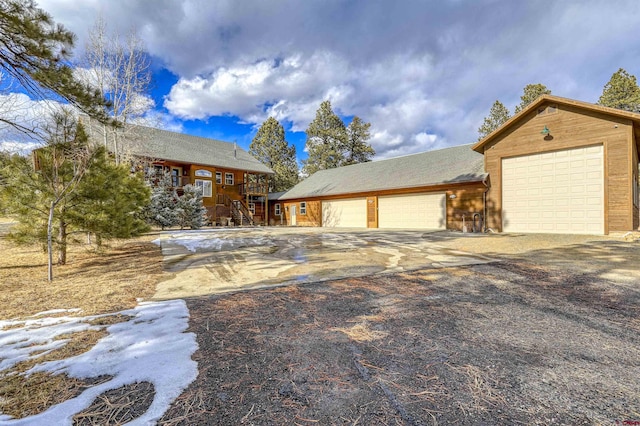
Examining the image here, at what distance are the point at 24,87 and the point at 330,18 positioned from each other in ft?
35.3

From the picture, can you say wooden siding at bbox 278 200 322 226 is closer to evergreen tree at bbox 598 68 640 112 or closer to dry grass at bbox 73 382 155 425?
dry grass at bbox 73 382 155 425

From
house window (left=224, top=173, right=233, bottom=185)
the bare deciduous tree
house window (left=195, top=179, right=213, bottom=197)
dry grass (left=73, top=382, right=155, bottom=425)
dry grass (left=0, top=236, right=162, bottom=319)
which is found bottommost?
dry grass (left=0, top=236, right=162, bottom=319)

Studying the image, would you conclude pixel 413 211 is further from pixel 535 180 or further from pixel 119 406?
pixel 119 406

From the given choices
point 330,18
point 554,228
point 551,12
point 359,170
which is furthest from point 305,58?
point 554,228

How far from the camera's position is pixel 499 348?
7.30 ft

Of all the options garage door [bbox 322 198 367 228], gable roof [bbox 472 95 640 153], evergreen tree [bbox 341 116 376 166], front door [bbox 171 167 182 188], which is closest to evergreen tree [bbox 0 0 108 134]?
gable roof [bbox 472 95 640 153]

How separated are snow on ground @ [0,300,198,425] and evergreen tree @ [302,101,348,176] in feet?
112

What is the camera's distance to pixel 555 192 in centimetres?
1102

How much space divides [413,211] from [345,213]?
540 centimetres

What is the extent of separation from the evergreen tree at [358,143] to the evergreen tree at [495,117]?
12.7 meters

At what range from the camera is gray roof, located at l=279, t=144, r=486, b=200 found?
15.0 meters

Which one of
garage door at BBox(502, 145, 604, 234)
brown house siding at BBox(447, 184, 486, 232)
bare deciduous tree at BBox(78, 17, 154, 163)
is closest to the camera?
garage door at BBox(502, 145, 604, 234)

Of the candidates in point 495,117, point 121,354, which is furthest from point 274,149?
point 121,354

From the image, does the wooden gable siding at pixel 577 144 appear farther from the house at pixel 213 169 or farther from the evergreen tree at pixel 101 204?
the house at pixel 213 169
